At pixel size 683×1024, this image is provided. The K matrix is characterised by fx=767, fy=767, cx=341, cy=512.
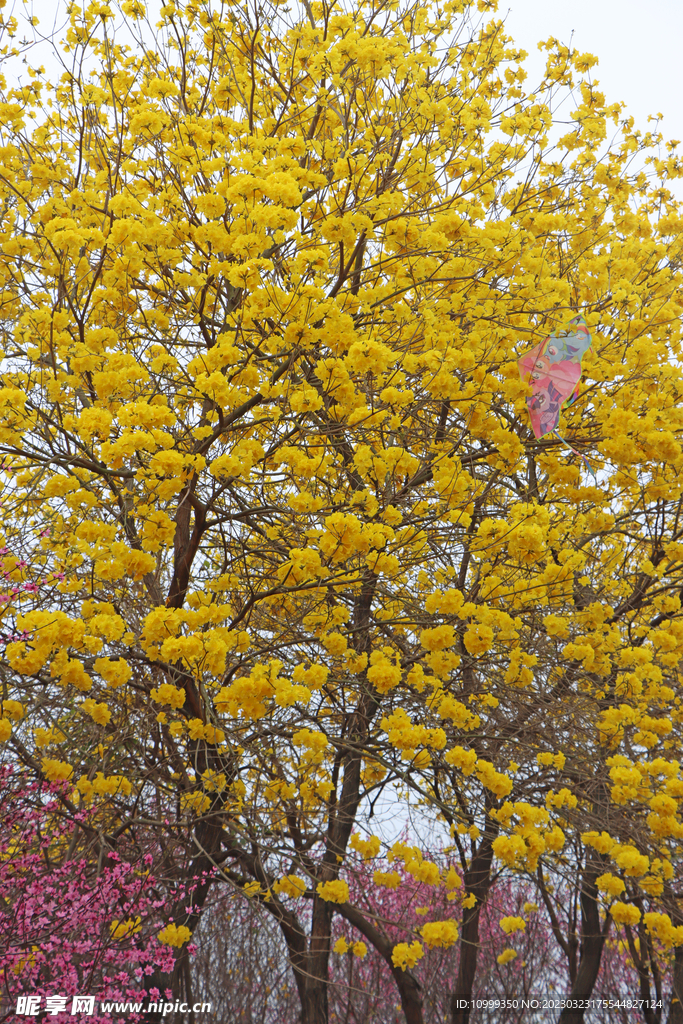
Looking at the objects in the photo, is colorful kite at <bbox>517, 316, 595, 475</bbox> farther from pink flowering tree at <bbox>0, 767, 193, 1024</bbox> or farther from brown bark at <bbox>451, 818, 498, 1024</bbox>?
brown bark at <bbox>451, 818, 498, 1024</bbox>

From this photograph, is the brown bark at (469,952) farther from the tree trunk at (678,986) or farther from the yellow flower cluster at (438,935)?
the yellow flower cluster at (438,935)

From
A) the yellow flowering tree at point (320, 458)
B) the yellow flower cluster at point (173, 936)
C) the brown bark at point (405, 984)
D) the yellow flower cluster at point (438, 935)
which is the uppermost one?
the yellow flowering tree at point (320, 458)

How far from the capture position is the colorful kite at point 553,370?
467 cm

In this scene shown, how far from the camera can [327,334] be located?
3.65m

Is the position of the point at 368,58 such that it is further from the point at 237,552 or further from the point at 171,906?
the point at 171,906

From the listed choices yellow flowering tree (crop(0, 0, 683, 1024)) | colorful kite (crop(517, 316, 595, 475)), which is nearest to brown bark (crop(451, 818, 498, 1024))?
yellow flowering tree (crop(0, 0, 683, 1024))

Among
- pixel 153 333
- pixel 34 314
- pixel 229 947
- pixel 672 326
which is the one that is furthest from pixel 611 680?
pixel 229 947

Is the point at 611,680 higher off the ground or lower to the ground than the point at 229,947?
higher

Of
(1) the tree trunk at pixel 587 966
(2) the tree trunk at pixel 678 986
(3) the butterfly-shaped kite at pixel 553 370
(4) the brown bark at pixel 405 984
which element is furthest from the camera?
(1) the tree trunk at pixel 587 966

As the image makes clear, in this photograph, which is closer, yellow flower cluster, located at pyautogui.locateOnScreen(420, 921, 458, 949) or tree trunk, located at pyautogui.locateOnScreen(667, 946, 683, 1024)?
yellow flower cluster, located at pyautogui.locateOnScreen(420, 921, 458, 949)

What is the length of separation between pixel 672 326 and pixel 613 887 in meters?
4.33

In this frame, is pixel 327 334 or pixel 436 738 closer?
pixel 327 334

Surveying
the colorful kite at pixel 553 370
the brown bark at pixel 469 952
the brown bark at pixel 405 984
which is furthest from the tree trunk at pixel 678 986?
the colorful kite at pixel 553 370

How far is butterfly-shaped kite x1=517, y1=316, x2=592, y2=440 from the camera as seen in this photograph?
15.3ft
